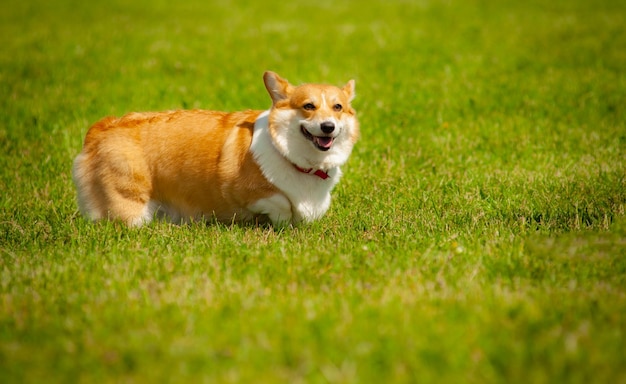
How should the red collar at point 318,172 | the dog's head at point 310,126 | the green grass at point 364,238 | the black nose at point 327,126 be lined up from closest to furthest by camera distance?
the green grass at point 364,238
the black nose at point 327,126
the dog's head at point 310,126
the red collar at point 318,172

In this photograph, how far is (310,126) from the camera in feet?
15.8

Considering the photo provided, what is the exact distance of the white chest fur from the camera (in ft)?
16.3

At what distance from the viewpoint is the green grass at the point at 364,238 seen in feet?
9.59

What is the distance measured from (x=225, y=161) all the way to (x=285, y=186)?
1.71ft

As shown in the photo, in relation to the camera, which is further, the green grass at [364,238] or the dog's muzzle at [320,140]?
the dog's muzzle at [320,140]

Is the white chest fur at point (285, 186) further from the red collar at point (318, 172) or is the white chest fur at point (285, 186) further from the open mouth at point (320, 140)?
the open mouth at point (320, 140)

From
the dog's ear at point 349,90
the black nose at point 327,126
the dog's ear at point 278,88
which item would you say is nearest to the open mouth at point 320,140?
the black nose at point 327,126

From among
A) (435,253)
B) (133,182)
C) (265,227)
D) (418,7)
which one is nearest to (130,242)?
(133,182)

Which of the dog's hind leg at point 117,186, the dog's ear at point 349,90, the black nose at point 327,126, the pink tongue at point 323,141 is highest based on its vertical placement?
the dog's ear at point 349,90

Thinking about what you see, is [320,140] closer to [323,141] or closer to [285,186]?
[323,141]

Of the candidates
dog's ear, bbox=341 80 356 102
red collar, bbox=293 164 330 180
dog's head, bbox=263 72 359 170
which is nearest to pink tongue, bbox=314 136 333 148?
dog's head, bbox=263 72 359 170

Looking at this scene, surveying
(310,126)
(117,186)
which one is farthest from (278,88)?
(117,186)

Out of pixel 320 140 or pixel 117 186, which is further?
pixel 117 186

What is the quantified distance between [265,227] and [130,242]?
1083mm
